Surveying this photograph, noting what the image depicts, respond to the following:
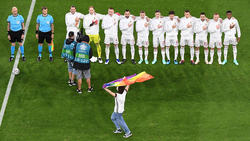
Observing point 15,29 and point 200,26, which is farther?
point 200,26

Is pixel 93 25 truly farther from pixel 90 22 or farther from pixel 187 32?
pixel 187 32

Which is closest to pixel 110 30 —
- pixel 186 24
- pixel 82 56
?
pixel 82 56

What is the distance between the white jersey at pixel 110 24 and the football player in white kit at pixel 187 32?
279 centimetres

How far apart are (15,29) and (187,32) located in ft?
23.9

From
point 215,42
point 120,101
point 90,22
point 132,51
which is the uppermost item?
point 90,22

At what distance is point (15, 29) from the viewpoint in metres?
23.9

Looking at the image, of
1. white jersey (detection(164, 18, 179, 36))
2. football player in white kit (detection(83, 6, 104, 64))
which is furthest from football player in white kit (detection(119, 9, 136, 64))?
white jersey (detection(164, 18, 179, 36))

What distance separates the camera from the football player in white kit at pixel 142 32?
2412 centimetres

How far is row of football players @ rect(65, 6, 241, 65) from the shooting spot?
24172 millimetres

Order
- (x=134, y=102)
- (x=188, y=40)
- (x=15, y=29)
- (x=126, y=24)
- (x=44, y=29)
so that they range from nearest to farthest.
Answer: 1. (x=134, y=102)
2. (x=15, y=29)
3. (x=44, y=29)
4. (x=126, y=24)
5. (x=188, y=40)

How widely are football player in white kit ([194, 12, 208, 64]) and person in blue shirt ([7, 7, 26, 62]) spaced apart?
24.2 ft

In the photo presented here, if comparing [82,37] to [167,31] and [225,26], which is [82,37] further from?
[225,26]

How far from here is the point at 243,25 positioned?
26.7m

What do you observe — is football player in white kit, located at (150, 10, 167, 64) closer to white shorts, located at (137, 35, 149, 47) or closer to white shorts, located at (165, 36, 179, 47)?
white shorts, located at (165, 36, 179, 47)
